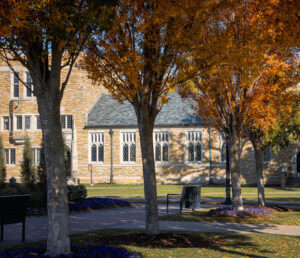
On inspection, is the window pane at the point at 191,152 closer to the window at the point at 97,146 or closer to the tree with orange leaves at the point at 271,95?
the window at the point at 97,146

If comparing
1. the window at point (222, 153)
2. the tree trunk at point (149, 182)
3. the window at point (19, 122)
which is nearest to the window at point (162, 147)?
the window at point (222, 153)

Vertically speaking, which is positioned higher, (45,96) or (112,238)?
(45,96)

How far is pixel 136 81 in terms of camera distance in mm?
9258

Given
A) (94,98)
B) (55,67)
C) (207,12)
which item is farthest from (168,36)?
(94,98)

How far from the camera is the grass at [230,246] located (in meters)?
8.08

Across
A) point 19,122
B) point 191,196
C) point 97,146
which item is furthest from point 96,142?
point 191,196

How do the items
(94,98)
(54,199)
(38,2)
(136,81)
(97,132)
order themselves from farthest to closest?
(94,98)
(97,132)
(136,81)
(54,199)
(38,2)

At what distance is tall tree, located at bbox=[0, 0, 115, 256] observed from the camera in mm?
7062

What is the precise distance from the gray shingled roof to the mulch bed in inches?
1149

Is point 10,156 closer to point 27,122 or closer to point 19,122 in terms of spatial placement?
point 19,122

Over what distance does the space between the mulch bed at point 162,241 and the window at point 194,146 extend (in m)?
29.1

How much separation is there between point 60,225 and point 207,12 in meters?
Answer: 5.63

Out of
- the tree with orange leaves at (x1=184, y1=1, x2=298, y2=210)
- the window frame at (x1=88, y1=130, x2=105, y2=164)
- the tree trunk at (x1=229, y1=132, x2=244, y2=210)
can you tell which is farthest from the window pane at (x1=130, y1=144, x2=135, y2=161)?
the tree trunk at (x1=229, y1=132, x2=244, y2=210)

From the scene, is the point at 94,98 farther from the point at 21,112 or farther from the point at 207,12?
the point at 207,12
